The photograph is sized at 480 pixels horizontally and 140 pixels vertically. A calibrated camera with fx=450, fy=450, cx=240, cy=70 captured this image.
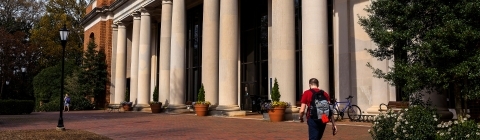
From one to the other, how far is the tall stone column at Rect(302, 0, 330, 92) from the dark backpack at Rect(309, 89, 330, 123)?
29.1 feet

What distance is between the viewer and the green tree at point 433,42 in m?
7.82

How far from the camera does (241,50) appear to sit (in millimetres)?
28062

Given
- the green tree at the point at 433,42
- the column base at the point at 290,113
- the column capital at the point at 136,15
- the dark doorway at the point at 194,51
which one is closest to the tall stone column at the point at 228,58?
the column base at the point at 290,113

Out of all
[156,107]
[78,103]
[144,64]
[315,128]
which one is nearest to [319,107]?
[315,128]

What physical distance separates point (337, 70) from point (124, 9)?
69.8 feet

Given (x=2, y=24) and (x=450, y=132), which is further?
(x=2, y=24)

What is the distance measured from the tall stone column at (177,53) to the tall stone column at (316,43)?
10089 mm

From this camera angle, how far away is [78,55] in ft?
165

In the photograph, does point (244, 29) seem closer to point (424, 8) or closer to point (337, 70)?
point (337, 70)

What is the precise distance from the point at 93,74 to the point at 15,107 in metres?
10.5

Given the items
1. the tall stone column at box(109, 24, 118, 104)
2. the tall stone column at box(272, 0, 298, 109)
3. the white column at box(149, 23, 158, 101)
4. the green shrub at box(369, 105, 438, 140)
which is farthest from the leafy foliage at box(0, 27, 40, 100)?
the green shrub at box(369, 105, 438, 140)

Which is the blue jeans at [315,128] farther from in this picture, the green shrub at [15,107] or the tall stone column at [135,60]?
the tall stone column at [135,60]

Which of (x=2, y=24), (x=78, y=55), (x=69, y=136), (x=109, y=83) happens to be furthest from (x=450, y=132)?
(x=2, y=24)

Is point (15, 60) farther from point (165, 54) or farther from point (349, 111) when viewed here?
point (349, 111)
